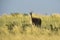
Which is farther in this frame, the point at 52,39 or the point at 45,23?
the point at 45,23

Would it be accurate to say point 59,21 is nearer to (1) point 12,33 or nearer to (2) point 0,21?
(2) point 0,21

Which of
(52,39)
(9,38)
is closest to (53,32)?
(52,39)

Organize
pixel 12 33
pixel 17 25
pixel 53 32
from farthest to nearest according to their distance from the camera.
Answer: pixel 17 25 < pixel 53 32 < pixel 12 33

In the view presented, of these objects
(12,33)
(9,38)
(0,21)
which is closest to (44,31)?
(12,33)

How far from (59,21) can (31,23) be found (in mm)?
2931

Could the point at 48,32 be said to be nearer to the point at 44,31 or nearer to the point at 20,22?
the point at 44,31

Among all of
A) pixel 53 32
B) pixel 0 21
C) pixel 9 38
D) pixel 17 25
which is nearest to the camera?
pixel 9 38

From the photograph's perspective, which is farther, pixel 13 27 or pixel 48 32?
pixel 13 27

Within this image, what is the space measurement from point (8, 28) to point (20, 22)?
1.97m

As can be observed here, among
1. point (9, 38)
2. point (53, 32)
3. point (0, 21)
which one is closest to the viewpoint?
point (9, 38)

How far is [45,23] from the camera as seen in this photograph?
60.5 ft

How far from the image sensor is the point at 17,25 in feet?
55.5

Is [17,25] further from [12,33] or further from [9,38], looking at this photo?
[9,38]

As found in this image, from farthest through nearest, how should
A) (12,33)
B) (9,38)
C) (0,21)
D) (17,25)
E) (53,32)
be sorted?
(0,21) < (17,25) < (53,32) < (12,33) < (9,38)
